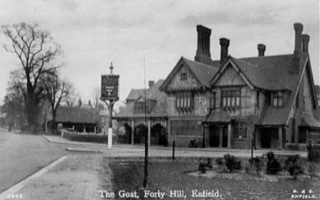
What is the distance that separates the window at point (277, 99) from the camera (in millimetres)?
40756

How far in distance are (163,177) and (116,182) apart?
8.69ft

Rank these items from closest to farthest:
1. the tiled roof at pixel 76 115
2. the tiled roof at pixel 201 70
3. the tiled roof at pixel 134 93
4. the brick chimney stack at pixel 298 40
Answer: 1. the brick chimney stack at pixel 298 40
2. the tiled roof at pixel 201 70
3. the tiled roof at pixel 134 93
4. the tiled roof at pixel 76 115

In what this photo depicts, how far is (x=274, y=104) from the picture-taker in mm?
41125

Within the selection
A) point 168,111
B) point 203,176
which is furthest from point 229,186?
point 168,111

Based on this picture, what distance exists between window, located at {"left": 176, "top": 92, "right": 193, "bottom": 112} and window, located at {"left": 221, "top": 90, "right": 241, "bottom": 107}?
10.9ft

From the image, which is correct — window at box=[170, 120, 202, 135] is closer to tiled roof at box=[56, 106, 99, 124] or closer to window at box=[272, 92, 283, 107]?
window at box=[272, 92, 283, 107]

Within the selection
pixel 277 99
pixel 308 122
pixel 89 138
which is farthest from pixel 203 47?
pixel 89 138

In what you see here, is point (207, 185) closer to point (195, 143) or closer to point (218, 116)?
point (218, 116)

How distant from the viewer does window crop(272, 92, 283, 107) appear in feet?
134

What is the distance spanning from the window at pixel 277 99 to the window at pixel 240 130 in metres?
3.59

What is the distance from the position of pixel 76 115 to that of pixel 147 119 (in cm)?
4279

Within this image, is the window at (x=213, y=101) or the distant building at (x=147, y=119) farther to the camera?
the distant building at (x=147, y=119)

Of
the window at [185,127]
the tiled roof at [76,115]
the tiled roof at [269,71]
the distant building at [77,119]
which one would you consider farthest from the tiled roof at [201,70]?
the tiled roof at [76,115]

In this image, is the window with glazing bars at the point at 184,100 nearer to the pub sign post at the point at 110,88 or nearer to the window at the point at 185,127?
the window at the point at 185,127
